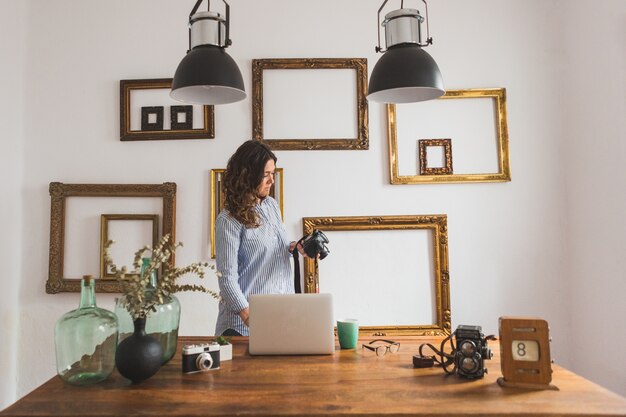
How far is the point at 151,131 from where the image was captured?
291 cm

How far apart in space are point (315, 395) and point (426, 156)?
2030 millimetres

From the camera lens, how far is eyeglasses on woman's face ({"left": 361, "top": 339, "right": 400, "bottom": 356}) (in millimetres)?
1621

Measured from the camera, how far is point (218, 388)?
4.17 feet

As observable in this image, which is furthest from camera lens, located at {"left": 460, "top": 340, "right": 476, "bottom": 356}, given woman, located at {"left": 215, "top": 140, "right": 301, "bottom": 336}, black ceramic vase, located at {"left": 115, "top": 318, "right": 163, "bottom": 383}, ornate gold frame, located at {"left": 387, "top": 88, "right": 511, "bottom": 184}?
ornate gold frame, located at {"left": 387, "top": 88, "right": 511, "bottom": 184}

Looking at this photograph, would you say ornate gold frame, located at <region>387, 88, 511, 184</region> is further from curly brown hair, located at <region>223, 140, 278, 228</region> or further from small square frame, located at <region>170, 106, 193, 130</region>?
small square frame, located at <region>170, 106, 193, 130</region>

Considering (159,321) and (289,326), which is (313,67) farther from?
(159,321)

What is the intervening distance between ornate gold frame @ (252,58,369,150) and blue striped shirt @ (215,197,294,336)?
0.69 m

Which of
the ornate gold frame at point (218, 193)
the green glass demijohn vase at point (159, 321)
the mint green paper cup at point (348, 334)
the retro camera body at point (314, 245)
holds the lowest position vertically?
the mint green paper cup at point (348, 334)

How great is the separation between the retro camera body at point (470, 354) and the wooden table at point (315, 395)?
0.03 m

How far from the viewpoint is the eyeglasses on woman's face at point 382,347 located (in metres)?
1.62

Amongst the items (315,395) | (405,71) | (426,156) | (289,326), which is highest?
(405,71)

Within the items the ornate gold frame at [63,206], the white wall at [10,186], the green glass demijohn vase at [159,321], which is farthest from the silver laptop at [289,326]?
the white wall at [10,186]

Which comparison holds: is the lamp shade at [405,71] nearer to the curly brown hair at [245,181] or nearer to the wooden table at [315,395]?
the curly brown hair at [245,181]

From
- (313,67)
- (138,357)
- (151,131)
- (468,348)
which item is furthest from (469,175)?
(138,357)
